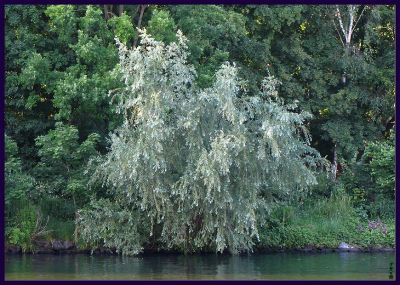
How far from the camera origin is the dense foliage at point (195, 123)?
2002 centimetres

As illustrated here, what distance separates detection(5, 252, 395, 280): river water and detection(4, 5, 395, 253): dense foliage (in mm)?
661

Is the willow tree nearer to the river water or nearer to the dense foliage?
the dense foliage

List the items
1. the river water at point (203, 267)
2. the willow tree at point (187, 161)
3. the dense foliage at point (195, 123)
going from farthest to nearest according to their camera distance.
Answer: the dense foliage at point (195, 123) < the willow tree at point (187, 161) < the river water at point (203, 267)

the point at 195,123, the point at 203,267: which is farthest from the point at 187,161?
the point at 203,267

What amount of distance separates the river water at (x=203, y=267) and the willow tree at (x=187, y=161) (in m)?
0.65

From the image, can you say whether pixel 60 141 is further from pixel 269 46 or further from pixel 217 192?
pixel 269 46

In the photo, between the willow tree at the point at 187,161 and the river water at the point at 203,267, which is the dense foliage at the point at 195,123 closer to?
the willow tree at the point at 187,161

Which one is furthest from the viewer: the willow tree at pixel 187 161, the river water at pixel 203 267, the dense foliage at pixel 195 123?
the dense foliage at pixel 195 123

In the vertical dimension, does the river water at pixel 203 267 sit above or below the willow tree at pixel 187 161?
below

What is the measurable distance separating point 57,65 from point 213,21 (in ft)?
17.9

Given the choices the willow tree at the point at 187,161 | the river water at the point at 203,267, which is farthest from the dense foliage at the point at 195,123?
the river water at the point at 203,267

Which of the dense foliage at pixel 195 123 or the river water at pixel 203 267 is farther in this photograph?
the dense foliage at pixel 195 123

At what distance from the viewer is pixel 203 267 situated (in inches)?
749

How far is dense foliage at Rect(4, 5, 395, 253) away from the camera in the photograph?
65.7 ft
